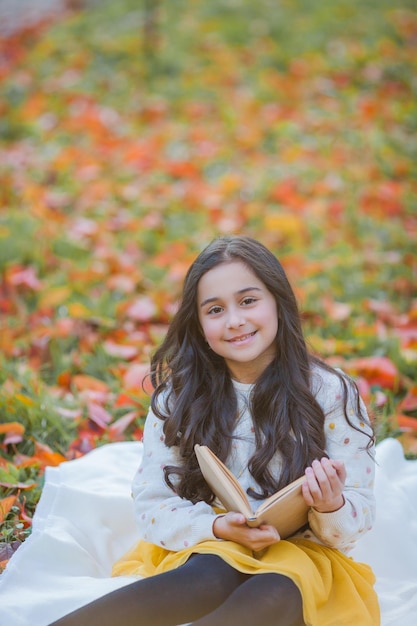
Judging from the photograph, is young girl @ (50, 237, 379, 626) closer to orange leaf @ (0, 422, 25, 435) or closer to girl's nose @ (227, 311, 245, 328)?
girl's nose @ (227, 311, 245, 328)

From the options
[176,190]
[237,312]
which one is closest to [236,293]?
[237,312]

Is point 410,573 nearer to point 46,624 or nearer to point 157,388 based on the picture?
point 157,388

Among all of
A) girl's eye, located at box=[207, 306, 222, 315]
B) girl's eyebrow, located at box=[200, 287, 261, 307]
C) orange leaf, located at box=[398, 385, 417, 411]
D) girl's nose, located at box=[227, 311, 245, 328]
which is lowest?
orange leaf, located at box=[398, 385, 417, 411]

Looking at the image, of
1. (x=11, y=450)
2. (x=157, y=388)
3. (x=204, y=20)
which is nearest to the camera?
(x=157, y=388)

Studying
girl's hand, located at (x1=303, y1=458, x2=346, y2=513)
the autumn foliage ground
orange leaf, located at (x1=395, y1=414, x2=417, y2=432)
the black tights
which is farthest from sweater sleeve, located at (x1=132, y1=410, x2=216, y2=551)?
orange leaf, located at (x1=395, y1=414, x2=417, y2=432)

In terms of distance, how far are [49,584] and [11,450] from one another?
0.89 metres

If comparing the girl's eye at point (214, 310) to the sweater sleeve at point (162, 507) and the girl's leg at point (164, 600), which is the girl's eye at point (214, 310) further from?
the girl's leg at point (164, 600)

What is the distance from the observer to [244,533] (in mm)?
1896

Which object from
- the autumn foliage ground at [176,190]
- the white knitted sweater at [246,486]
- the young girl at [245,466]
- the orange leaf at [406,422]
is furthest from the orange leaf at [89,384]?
the orange leaf at [406,422]

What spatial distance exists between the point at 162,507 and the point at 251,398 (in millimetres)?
386

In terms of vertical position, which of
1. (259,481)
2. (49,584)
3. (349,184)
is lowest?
(349,184)

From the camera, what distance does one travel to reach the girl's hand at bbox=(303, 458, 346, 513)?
1.84 m

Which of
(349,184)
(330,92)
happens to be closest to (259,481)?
(349,184)

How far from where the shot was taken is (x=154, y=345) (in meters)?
3.70
